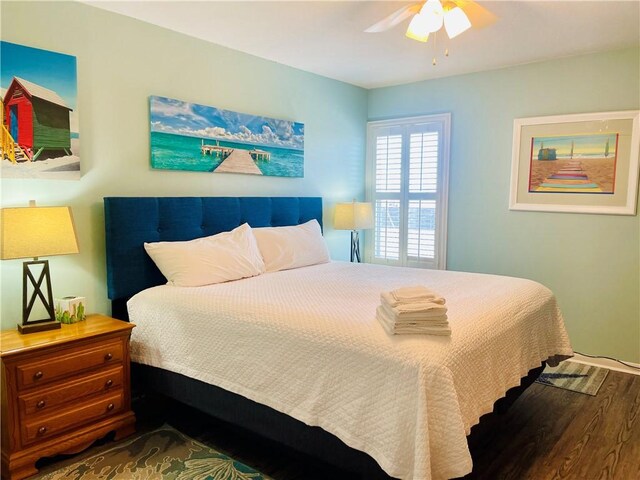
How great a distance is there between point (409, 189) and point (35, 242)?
3315mm

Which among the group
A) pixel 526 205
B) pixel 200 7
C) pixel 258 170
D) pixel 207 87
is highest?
pixel 200 7

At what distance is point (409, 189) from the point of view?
15.2 feet

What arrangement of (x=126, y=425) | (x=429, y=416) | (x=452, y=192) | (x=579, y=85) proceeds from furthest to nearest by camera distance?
(x=452, y=192) → (x=579, y=85) → (x=126, y=425) → (x=429, y=416)

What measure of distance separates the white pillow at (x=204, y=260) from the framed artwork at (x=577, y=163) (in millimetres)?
2392

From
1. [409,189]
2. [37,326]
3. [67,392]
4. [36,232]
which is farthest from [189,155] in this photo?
[409,189]

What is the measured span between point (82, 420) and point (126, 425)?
0.25 m

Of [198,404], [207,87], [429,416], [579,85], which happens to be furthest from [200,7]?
[579,85]

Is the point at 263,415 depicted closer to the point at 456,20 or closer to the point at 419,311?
the point at 419,311

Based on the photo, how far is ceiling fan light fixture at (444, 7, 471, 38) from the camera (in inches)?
A: 94.4

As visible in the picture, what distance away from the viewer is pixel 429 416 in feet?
5.54

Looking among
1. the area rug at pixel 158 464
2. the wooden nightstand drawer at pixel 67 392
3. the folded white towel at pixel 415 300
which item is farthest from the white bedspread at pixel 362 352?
the area rug at pixel 158 464

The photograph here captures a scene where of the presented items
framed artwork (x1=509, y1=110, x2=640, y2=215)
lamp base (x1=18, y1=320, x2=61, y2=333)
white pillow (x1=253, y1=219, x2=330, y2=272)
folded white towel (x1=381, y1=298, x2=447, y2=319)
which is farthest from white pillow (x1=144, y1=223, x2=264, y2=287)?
framed artwork (x1=509, y1=110, x2=640, y2=215)

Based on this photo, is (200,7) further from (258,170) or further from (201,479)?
(201,479)

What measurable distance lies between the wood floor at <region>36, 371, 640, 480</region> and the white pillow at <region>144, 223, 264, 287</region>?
824 millimetres
